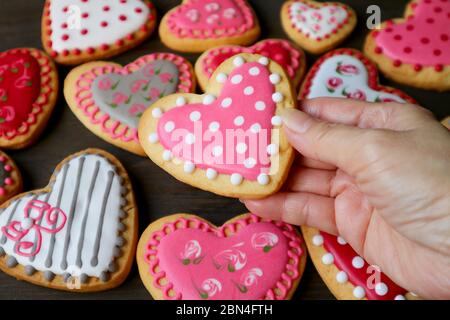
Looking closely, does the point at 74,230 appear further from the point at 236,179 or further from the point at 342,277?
the point at 342,277

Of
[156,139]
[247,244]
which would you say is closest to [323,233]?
[247,244]

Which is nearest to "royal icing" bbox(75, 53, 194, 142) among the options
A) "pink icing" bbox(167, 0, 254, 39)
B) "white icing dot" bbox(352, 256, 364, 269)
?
"pink icing" bbox(167, 0, 254, 39)

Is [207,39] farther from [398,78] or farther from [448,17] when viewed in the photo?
[448,17]

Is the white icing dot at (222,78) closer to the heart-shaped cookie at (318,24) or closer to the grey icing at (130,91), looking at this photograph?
the grey icing at (130,91)

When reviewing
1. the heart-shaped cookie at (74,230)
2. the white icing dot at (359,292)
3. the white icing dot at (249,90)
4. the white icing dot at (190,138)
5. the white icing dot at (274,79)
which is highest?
the white icing dot at (274,79)

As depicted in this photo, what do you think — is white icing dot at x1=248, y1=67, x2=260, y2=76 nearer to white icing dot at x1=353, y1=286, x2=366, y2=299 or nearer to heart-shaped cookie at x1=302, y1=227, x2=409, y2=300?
heart-shaped cookie at x1=302, y1=227, x2=409, y2=300

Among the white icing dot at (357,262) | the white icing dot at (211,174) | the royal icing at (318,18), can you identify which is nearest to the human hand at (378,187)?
the white icing dot at (357,262)
